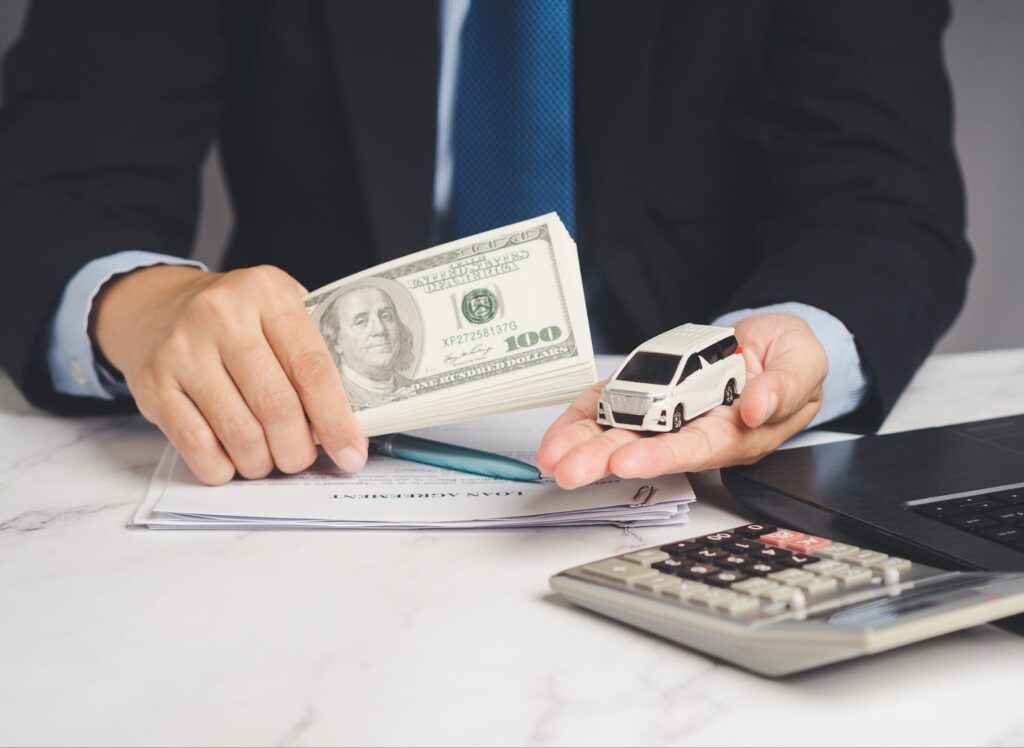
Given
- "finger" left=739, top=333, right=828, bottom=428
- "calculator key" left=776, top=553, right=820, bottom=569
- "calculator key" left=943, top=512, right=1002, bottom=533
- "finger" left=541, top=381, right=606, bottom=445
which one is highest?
"finger" left=739, top=333, right=828, bottom=428

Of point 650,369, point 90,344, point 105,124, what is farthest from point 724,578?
point 105,124

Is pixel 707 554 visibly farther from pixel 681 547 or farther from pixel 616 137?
pixel 616 137

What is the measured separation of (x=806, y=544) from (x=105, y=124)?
1.26 m

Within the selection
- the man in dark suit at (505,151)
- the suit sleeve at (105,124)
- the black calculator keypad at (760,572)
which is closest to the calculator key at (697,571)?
the black calculator keypad at (760,572)

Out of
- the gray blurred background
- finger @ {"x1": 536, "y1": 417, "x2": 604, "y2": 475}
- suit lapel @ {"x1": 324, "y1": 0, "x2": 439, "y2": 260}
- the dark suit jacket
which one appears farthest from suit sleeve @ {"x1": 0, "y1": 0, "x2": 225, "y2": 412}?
the gray blurred background

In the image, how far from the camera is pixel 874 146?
5.09ft

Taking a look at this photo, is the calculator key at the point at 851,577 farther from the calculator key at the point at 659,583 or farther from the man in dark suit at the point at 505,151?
the man in dark suit at the point at 505,151

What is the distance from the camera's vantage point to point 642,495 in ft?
3.01

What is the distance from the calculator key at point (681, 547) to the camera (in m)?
0.74

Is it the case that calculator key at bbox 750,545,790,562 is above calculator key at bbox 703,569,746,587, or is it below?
below

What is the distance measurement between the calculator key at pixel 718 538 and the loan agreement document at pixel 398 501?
0.38 ft

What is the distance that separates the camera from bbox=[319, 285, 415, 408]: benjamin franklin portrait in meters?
1.03

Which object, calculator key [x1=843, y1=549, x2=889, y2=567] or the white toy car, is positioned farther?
the white toy car

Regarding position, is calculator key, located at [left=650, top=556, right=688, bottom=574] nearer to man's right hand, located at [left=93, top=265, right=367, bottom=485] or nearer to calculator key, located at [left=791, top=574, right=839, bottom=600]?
calculator key, located at [left=791, top=574, right=839, bottom=600]
